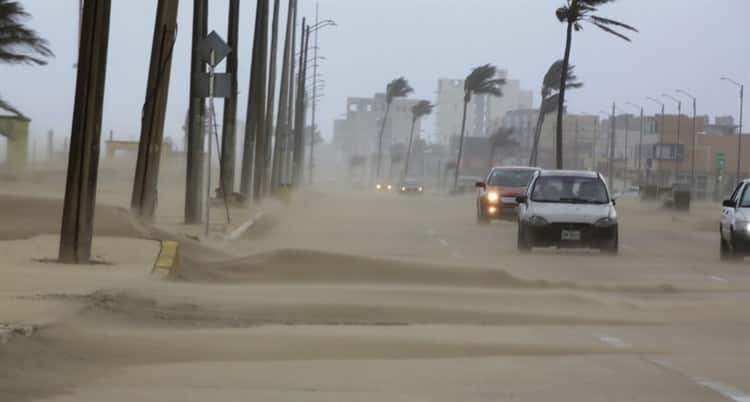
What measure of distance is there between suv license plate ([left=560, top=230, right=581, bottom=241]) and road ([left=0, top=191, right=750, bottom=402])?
4.25 metres

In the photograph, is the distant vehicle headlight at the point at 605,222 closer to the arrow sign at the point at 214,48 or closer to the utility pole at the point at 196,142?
the arrow sign at the point at 214,48

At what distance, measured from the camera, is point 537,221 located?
27.9m

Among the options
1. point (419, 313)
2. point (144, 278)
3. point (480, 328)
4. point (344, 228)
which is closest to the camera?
point (480, 328)

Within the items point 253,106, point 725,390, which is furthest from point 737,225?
point 253,106

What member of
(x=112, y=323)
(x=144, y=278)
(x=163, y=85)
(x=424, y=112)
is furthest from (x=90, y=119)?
(x=424, y=112)

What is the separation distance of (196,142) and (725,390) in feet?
80.8

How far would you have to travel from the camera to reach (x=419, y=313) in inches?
594

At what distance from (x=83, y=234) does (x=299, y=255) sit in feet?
11.8

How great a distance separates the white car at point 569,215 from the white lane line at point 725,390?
17.2m

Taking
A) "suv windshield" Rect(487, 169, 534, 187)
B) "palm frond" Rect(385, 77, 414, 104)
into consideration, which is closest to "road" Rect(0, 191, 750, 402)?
"suv windshield" Rect(487, 169, 534, 187)

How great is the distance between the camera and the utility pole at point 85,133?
695 inches

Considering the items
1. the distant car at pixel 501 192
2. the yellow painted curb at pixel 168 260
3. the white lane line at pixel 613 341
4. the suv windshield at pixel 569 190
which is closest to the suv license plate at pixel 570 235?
the suv windshield at pixel 569 190

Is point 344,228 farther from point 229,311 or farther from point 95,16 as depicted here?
point 229,311

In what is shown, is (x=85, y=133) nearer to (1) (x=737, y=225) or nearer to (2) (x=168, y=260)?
(2) (x=168, y=260)
